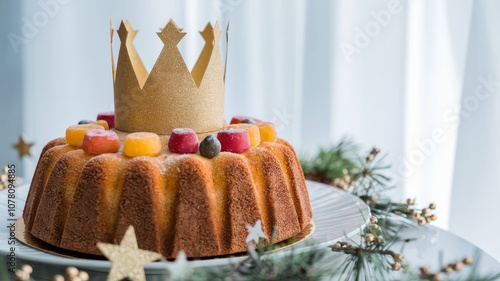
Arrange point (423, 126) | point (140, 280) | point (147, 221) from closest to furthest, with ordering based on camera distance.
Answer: point (140, 280)
point (147, 221)
point (423, 126)

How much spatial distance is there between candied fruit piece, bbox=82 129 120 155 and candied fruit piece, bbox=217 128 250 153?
21 centimetres

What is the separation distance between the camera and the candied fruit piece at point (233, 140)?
4.40 feet

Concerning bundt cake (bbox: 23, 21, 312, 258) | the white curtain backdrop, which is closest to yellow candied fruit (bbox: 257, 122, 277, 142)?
bundt cake (bbox: 23, 21, 312, 258)

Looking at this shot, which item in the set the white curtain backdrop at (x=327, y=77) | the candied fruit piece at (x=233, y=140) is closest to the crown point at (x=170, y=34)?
the candied fruit piece at (x=233, y=140)

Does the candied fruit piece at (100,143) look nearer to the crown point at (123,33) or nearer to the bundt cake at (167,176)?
the bundt cake at (167,176)

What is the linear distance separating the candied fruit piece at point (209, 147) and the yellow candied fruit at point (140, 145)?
0.09 meters

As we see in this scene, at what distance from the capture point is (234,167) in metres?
1.30

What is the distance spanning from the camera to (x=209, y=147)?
1.29 m

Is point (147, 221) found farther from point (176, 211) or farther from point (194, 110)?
point (194, 110)

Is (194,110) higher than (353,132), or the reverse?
(194,110)

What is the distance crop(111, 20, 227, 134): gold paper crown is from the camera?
1376 millimetres

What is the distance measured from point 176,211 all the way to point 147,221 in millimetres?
57

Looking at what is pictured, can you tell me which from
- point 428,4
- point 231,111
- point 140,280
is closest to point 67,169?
point 140,280

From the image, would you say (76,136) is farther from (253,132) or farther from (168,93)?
(253,132)
